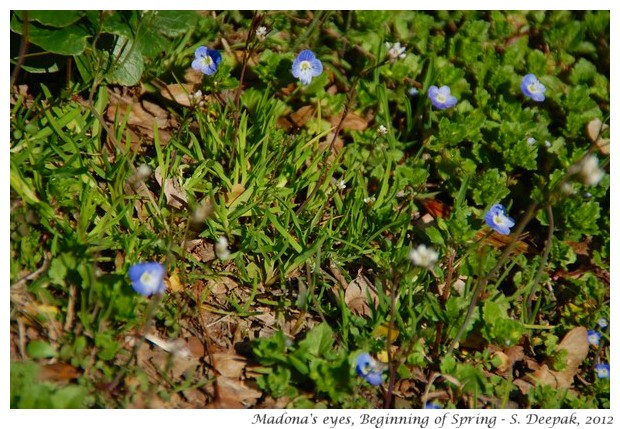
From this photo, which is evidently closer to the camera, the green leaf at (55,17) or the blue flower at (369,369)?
the blue flower at (369,369)

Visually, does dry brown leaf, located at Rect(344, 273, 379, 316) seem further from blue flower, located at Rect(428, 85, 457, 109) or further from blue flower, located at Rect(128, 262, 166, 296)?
blue flower, located at Rect(428, 85, 457, 109)

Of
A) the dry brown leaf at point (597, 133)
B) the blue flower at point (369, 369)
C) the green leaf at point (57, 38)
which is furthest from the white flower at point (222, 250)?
the dry brown leaf at point (597, 133)

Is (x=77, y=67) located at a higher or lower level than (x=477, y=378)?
higher

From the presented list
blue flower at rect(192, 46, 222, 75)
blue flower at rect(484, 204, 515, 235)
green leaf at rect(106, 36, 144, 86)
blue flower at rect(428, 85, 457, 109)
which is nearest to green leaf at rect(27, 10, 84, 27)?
green leaf at rect(106, 36, 144, 86)

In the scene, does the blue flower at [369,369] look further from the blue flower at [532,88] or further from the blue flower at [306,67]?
the blue flower at [532,88]

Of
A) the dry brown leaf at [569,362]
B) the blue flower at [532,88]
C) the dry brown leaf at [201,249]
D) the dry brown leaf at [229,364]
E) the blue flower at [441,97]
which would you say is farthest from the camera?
the blue flower at [532,88]
